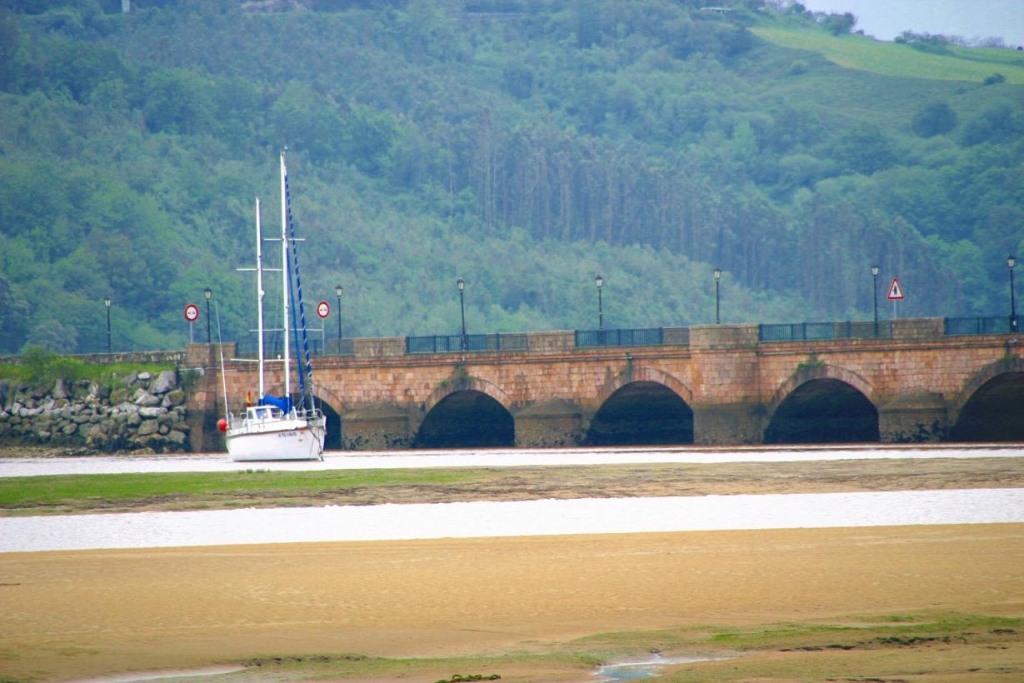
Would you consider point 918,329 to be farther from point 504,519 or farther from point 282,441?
point 504,519

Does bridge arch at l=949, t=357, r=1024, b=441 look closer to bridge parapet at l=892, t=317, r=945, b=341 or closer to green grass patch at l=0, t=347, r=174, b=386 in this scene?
bridge parapet at l=892, t=317, r=945, b=341

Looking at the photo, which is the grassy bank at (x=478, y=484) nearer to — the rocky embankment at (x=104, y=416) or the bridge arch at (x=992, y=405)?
the bridge arch at (x=992, y=405)

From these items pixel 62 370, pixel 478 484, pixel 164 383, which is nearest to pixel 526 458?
pixel 478 484

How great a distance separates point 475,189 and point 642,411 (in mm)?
102102

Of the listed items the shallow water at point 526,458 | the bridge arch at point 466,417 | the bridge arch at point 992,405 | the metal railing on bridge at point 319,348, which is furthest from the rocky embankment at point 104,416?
the bridge arch at point 992,405

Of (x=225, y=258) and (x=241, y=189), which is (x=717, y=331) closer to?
(x=225, y=258)

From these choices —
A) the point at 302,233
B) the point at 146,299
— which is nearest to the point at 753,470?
the point at 146,299

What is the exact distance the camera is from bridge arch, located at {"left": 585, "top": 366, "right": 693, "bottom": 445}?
61.3 m

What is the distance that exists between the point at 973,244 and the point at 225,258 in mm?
65783

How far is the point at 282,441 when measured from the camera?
57938 mm

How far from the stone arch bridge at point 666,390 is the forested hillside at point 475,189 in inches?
2229

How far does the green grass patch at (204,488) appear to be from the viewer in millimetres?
41844

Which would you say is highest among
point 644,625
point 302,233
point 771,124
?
point 771,124

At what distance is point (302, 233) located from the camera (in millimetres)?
146625
